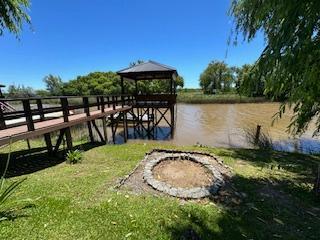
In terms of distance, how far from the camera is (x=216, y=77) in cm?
6612

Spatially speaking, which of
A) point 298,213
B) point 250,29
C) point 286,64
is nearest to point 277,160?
point 298,213

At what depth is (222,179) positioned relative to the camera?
19.9ft

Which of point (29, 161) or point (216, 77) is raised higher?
point (216, 77)

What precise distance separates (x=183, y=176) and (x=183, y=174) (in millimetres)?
132

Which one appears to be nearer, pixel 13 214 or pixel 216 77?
pixel 13 214

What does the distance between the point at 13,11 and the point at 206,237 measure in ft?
30.7

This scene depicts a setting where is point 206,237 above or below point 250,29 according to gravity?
below

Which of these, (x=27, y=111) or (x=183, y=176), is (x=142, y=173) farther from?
(x=27, y=111)

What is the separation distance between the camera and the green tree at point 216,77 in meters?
64.1

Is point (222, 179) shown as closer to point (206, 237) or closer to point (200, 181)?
point (200, 181)

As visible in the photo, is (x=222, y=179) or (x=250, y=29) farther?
(x=222, y=179)

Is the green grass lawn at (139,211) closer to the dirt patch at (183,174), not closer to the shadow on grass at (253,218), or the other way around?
the shadow on grass at (253,218)

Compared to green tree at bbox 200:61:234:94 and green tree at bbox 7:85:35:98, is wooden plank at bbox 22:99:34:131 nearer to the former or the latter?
green tree at bbox 7:85:35:98

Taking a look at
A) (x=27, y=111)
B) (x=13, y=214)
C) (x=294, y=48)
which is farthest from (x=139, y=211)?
(x=27, y=111)
